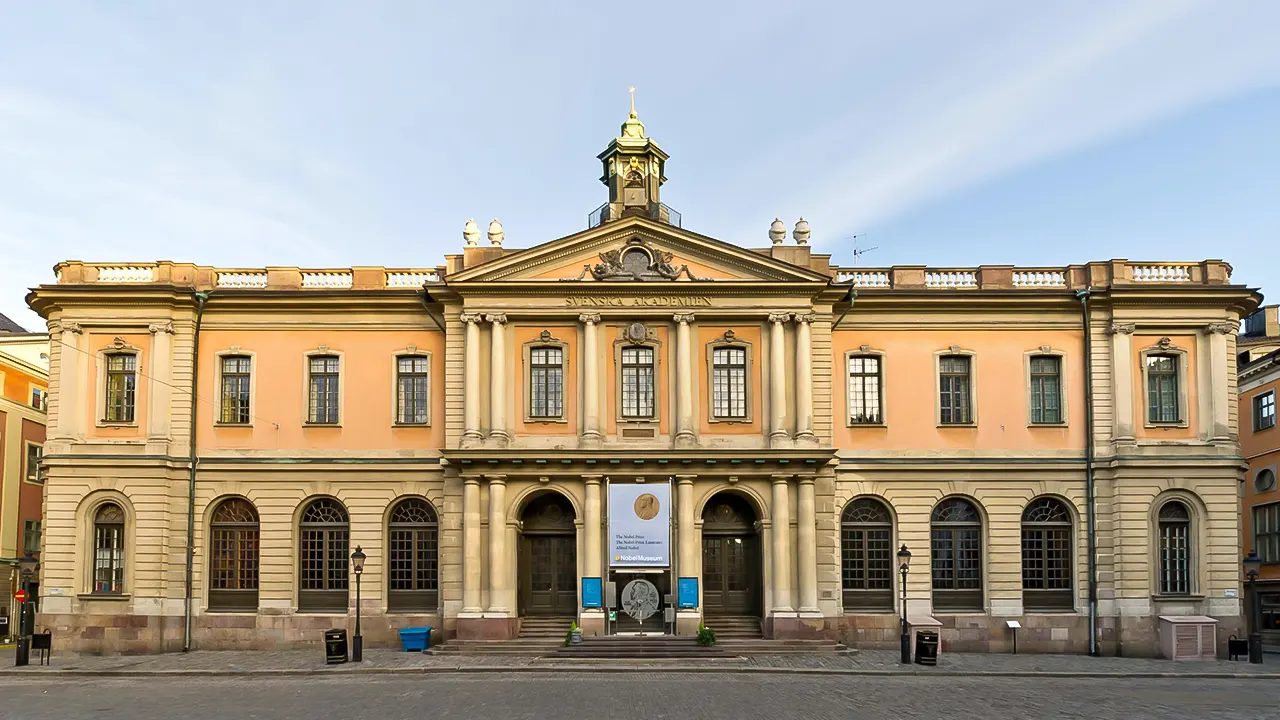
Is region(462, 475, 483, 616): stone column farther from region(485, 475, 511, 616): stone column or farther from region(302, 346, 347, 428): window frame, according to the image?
region(302, 346, 347, 428): window frame

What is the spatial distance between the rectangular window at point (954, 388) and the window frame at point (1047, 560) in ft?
11.0

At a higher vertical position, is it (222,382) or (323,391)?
(222,382)

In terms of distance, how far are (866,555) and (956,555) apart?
8.85 feet

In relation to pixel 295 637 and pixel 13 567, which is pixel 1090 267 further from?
pixel 13 567

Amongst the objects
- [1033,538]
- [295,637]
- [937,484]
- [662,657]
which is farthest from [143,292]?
[1033,538]

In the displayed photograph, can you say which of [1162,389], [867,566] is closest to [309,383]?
[867,566]

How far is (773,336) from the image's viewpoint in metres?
36.4

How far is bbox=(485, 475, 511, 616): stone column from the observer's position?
35.3 m

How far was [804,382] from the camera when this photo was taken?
36.1m

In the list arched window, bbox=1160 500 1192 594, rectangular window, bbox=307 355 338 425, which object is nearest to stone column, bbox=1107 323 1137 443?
arched window, bbox=1160 500 1192 594

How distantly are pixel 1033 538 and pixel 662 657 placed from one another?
1217 centimetres

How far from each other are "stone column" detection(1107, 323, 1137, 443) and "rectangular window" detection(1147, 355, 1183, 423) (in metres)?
0.61

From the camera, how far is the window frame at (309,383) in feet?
124

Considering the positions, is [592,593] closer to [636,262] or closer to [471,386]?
[471,386]
